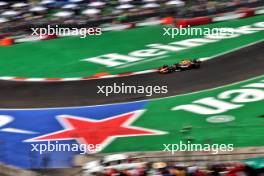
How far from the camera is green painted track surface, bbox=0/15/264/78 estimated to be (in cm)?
3088

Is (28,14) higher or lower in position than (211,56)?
higher

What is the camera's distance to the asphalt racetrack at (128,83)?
2662 centimetres

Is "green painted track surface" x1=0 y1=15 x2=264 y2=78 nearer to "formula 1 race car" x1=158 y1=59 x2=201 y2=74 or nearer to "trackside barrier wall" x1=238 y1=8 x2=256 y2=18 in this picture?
"trackside barrier wall" x1=238 y1=8 x2=256 y2=18

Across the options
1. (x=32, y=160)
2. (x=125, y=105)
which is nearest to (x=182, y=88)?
(x=125, y=105)

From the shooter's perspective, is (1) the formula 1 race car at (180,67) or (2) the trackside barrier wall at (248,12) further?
(2) the trackside barrier wall at (248,12)

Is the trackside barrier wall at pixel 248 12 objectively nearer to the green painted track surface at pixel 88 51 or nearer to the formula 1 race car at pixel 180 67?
the green painted track surface at pixel 88 51

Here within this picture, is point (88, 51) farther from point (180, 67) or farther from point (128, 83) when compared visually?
point (180, 67)

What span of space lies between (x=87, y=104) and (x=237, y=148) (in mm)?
9101

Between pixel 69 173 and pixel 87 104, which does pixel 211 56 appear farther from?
pixel 69 173

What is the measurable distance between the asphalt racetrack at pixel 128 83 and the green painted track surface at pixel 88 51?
1.46 meters

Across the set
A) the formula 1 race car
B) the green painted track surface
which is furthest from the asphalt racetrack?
the green painted track surface

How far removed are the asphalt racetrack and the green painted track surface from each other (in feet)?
4.78

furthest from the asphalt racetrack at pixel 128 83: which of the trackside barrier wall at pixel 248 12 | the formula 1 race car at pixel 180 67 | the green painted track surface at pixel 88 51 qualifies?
the trackside barrier wall at pixel 248 12

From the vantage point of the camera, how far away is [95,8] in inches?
1622
